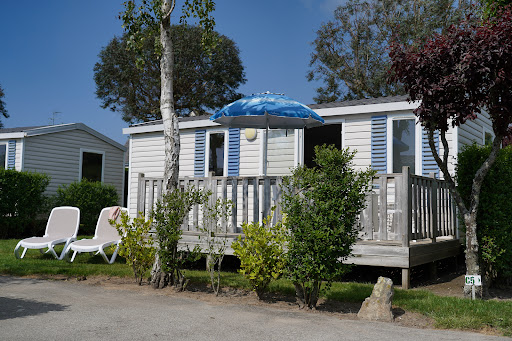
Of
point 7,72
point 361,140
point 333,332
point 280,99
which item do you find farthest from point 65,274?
point 7,72

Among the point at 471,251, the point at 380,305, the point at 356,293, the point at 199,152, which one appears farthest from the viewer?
the point at 199,152

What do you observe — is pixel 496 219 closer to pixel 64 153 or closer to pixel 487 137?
pixel 487 137

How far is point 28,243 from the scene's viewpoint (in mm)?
8227

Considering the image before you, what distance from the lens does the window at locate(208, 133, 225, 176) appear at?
11.1 m

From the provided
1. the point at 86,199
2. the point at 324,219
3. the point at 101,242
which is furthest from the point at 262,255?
the point at 86,199

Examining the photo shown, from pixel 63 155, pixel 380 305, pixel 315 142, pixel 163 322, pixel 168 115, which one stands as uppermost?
pixel 315 142

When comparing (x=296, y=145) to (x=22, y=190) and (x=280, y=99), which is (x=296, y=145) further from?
(x=22, y=190)

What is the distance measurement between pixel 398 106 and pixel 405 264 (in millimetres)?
4019

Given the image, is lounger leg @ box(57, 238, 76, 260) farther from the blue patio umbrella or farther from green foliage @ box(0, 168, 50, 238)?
green foliage @ box(0, 168, 50, 238)

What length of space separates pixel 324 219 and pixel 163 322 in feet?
5.83

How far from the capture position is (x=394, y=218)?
5980mm

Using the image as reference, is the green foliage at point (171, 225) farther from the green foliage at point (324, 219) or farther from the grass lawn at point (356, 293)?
the green foliage at point (324, 219)

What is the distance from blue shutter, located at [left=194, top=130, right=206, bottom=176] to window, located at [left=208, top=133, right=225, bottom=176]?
189 millimetres

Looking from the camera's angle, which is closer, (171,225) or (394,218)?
(171,225)
